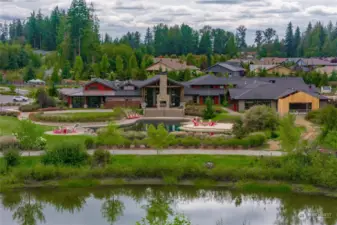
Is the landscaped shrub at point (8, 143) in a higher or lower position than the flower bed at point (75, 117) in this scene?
lower

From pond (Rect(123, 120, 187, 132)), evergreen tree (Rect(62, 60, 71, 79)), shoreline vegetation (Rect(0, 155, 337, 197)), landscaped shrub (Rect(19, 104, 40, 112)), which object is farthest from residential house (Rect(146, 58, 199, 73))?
shoreline vegetation (Rect(0, 155, 337, 197))

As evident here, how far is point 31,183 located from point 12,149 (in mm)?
2743

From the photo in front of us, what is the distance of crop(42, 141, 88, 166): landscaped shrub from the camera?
25203 millimetres

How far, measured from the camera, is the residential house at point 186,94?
44.0m

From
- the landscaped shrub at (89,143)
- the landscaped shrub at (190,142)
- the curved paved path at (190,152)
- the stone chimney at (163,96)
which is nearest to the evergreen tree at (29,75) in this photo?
the stone chimney at (163,96)

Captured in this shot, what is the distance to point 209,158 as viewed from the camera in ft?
85.7

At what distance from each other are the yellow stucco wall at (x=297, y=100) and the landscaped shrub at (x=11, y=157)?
22985 millimetres

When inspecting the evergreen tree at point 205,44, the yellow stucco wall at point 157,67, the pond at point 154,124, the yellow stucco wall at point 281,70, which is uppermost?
the evergreen tree at point 205,44

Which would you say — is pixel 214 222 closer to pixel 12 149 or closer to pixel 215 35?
pixel 12 149

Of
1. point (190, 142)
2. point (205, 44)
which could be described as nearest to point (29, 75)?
point (205, 44)

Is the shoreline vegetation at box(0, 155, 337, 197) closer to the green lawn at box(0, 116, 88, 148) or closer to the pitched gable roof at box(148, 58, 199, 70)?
the green lawn at box(0, 116, 88, 148)

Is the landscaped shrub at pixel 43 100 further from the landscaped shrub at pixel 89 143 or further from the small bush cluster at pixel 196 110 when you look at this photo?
the landscaped shrub at pixel 89 143

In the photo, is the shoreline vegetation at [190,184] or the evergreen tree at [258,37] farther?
the evergreen tree at [258,37]

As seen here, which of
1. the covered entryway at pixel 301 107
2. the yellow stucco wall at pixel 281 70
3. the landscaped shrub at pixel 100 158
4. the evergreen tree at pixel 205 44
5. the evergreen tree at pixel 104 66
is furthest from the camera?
the evergreen tree at pixel 205 44
